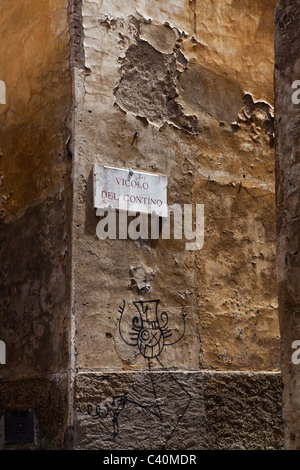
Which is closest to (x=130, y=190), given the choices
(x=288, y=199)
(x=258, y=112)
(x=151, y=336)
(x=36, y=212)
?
(x=36, y=212)

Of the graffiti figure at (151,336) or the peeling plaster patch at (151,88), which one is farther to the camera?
the peeling plaster patch at (151,88)

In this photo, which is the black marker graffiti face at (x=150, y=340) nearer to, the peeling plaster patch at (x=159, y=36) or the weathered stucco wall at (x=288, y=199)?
the peeling plaster patch at (x=159, y=36)

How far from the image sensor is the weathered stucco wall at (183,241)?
470 cm

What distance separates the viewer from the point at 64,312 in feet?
15.3

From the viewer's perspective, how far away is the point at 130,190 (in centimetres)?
495

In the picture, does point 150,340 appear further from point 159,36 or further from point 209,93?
point 159,36

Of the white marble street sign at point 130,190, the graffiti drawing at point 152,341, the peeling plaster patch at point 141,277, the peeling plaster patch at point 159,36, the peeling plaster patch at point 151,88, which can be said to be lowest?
the graffiti drawing at point 152,341

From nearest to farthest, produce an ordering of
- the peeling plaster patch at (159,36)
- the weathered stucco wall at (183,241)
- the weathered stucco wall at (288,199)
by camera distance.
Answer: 1. the weathered stucco wall at (288,199)
2. the weathered stucco wall at (183,241)
3. the peeling plaster patch at (159,36)

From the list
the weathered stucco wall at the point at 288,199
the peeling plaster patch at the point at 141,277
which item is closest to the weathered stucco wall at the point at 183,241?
the peeling plaster patch at the point at 141,277

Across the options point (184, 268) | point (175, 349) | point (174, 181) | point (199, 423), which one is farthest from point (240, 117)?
point (199, 423)

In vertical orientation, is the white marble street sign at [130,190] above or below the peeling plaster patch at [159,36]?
below

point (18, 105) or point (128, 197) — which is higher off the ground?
point (18, 105)

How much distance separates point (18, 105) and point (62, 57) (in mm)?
668

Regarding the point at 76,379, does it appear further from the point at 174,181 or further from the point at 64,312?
the point at 174,181
